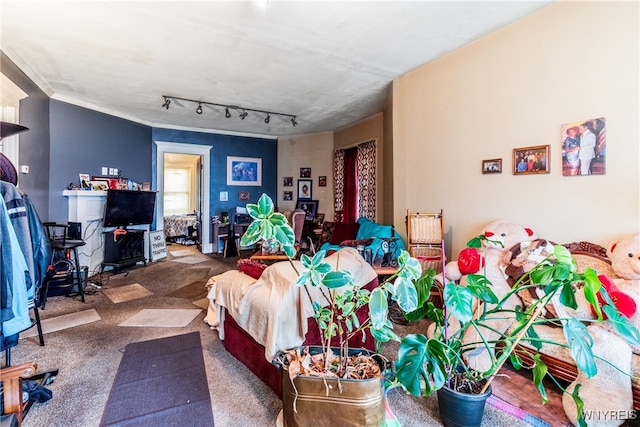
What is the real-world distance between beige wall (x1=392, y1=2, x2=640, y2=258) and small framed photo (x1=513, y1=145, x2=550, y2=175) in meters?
0.04

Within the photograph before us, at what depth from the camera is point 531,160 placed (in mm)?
2502

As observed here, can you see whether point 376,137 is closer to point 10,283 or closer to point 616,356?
point 616,356

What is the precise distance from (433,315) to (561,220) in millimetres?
1547

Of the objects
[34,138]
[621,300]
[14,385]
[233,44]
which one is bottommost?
[14,385]

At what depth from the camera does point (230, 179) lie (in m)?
6.73

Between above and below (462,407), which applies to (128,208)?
above

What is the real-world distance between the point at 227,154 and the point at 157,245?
94.2 inches

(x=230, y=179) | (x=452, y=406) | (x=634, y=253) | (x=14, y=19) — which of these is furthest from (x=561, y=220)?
(x=230, y=179)

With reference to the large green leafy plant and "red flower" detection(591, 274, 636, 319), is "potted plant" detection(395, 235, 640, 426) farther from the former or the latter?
"red flower" detection(591, 274, 636, 319)

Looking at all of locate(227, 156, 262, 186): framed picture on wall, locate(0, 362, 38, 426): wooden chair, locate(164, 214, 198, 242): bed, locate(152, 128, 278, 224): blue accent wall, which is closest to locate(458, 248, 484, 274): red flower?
locate(0, 362, 38, 426): wooden chair

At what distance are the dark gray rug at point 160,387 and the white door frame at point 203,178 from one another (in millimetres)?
4071

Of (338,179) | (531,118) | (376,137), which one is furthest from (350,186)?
(531,118)

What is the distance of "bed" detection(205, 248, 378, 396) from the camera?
1.76 meters

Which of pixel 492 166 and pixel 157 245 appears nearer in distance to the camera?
pixel 492 166
